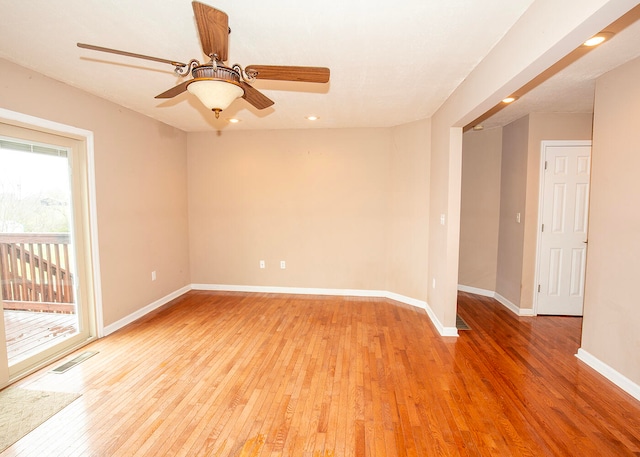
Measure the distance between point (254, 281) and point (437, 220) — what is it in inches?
117

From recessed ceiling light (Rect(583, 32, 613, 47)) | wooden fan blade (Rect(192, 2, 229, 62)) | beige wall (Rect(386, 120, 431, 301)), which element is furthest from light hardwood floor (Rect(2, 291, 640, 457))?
recessed ceiling light (Rect(583, 32, 613, 47))

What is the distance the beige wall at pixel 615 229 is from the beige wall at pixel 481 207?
2.01m

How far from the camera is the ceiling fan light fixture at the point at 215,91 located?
1688mm

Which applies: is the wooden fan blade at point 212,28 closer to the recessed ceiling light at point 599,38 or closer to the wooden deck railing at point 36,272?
the recessed ceiling light at point 599,38

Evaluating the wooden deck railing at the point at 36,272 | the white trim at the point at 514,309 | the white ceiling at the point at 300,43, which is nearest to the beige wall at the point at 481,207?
the white trim at the point at 514,309

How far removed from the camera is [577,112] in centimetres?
375

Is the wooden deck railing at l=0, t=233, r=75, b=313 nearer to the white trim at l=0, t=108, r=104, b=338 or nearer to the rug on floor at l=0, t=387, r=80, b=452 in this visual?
the white trim at l=0, t=108, r=104, b=338

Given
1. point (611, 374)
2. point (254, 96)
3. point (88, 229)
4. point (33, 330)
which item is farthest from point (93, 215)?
point (611, 374)

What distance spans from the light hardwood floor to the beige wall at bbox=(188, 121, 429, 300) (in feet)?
4.04

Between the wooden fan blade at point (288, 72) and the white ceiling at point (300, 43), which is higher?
the white ceiling at point (300, 43)

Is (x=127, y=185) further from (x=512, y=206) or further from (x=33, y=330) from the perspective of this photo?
(x=512, y=206)

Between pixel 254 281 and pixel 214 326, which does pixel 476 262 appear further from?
pixel 214 326

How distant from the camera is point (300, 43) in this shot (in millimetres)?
2148

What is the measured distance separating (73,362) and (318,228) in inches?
127
